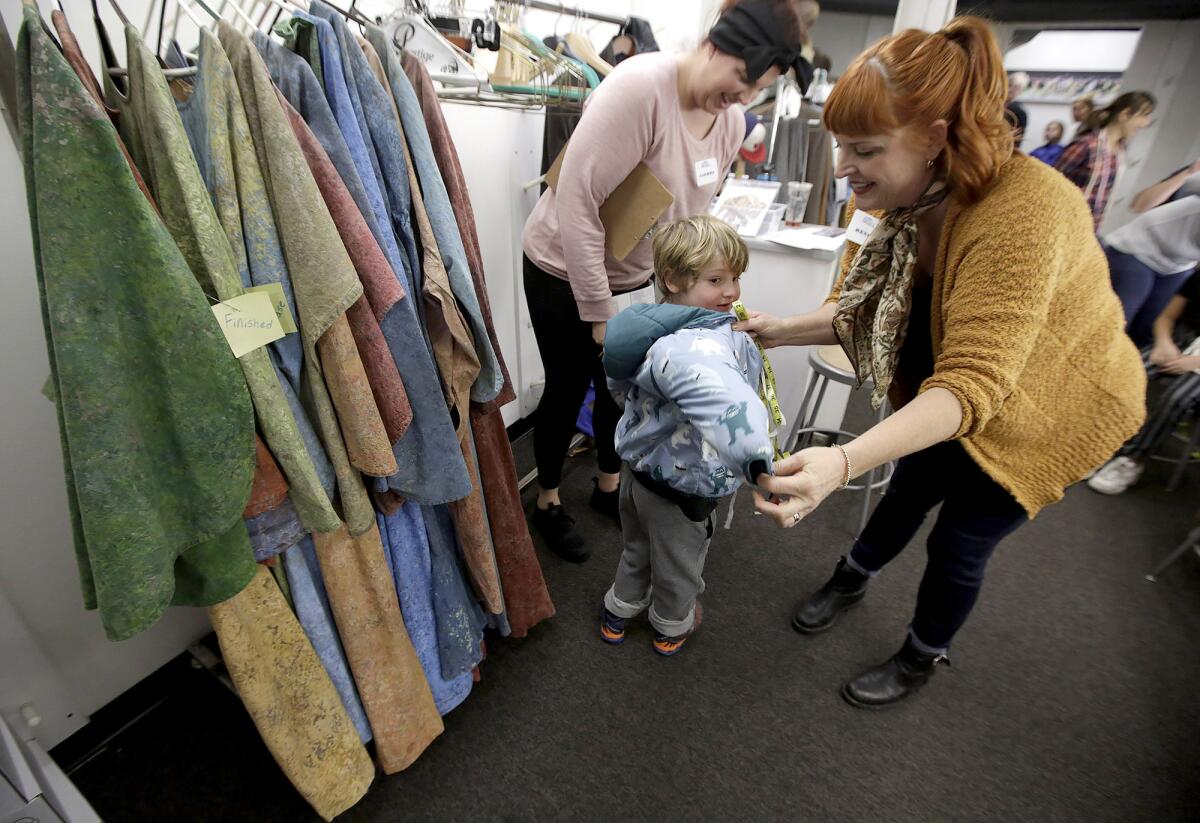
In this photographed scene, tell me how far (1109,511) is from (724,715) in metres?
1.97

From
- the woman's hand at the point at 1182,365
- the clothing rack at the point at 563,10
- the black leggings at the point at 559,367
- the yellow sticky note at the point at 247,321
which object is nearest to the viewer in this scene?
the yellow sticky note at the point at 247,321

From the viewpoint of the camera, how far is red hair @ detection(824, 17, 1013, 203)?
0.71 metres

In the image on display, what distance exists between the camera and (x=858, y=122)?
77cm

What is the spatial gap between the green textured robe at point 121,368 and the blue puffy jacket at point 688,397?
0.58 metres

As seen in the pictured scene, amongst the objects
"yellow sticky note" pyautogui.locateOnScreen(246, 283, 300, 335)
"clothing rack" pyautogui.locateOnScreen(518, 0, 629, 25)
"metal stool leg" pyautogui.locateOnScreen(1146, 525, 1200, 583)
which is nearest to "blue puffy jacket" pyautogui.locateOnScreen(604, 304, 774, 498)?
"yellow sticky note" pyautogui.locateOnScreen(246, 283, 300, 335)

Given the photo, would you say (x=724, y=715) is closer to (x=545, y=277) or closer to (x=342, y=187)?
(x=545, y=277)

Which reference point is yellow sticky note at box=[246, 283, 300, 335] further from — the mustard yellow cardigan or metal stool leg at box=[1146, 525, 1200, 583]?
metal stool leg at box=[1146, 525, 1200, 583]

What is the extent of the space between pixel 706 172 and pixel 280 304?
41.0 inches

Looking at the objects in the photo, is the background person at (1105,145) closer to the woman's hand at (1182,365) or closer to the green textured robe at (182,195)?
the woman's hand at (1182,365)

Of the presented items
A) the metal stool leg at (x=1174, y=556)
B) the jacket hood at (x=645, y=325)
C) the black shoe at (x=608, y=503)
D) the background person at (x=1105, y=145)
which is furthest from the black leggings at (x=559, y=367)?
the background person at (x=1105, y=145)

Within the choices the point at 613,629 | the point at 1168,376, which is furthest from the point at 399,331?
the point at 1168,376

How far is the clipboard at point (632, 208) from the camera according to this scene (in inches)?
48.2

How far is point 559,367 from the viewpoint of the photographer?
5.01ft

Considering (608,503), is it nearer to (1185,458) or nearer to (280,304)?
(280,304)
